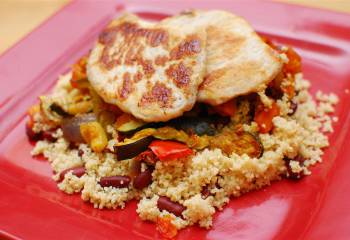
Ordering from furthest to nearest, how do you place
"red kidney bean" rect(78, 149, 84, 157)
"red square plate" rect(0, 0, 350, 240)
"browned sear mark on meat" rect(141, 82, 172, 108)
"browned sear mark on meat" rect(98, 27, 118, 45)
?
"browned sear mark on meat" rect(98, 27, 118, 45), "red kidney bean" rect(78, 149, 84, 157), "browned sear mark on meat" rect(141, 82, 172, 108), "red square plate" rect(0, 0, 350, 240)

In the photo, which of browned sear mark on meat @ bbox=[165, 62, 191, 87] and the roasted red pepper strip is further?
browned sear mark on meat @ bbox=[165, 62, 191, 87]

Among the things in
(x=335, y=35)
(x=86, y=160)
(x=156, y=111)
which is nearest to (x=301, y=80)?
(x=335, y=35)

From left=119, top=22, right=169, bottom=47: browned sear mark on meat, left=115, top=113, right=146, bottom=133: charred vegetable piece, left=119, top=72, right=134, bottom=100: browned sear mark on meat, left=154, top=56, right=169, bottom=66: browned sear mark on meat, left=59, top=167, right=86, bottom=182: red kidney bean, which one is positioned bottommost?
left=59, top=167, right=86, bottom=182: red kidney bean

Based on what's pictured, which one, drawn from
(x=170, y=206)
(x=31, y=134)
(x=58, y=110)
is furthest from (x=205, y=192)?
(x=31, y=134)

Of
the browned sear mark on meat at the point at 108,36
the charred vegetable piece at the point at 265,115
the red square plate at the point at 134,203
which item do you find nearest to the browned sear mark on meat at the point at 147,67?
the browned sear mark on meat at the point at 108,36

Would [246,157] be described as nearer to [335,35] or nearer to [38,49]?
[335,35]

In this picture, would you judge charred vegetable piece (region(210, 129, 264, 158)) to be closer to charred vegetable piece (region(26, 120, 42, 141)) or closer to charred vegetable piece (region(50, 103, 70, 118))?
charred vegetable piece (region(50, 103, 70, 118))

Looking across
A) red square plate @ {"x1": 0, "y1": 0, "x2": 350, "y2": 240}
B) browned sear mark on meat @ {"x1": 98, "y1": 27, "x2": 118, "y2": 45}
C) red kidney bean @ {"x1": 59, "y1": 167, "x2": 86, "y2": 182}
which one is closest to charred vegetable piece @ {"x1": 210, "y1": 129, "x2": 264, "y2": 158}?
red square plate @ {"x1": 0, "y1": 0, "x2": 350, "y2": 240}

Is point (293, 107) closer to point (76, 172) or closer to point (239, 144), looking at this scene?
point (239, 144)
